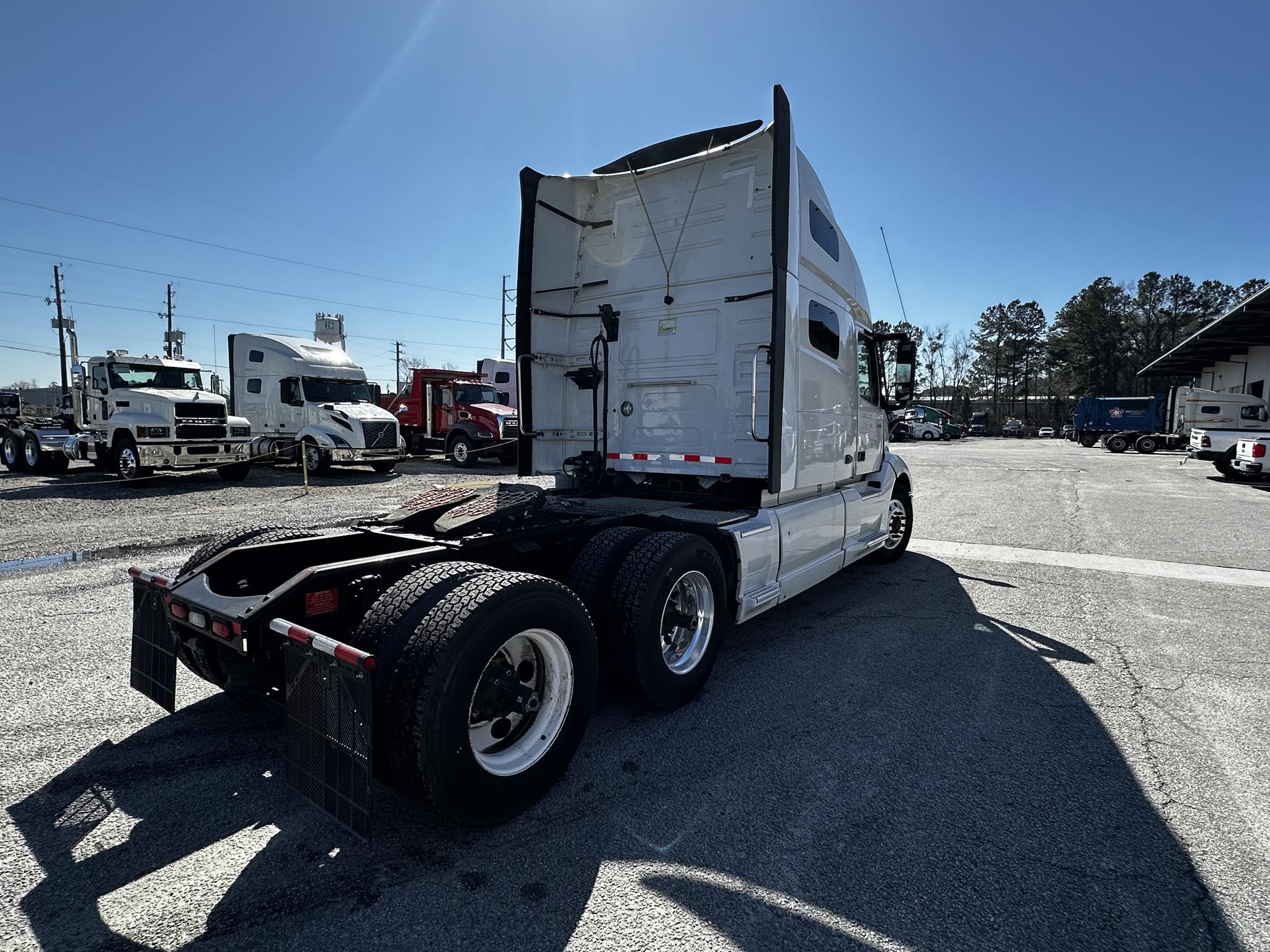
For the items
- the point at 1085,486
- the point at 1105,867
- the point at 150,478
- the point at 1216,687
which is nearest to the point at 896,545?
the point at 1216,687

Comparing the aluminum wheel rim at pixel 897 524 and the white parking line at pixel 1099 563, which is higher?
the aluminum wheel rim at pixel 897 524

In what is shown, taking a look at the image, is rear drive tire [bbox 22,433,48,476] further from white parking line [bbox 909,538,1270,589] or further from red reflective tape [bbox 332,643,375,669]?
white parking line [bbox 909,538,1270,589]

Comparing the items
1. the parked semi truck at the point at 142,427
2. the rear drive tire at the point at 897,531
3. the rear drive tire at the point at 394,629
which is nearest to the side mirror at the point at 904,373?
the rear drive tire at the point at 897,531

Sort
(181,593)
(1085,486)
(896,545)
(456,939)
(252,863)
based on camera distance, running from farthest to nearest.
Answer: (1085,486)
(896,545)
(181,593)
(252,863)
(456,939)

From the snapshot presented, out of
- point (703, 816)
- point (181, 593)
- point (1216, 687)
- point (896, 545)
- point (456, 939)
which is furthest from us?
point (896, 545)

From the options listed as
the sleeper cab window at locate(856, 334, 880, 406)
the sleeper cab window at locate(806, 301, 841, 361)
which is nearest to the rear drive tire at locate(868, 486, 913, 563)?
the sleeper cab window at locate(856, 334, 880, 406)

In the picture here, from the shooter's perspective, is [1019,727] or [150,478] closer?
[1019,727]

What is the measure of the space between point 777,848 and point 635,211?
471 centimetres

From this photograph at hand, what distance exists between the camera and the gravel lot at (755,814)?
2.11 meters

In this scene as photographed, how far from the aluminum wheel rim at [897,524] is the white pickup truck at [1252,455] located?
1465 cm

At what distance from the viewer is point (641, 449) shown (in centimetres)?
551

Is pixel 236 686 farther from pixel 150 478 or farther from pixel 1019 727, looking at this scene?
pixel 150 478

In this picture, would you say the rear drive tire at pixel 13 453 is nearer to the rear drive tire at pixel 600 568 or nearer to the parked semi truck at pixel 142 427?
the parked semi truck at pixel 142 427

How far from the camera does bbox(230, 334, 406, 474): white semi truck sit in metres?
16.2
